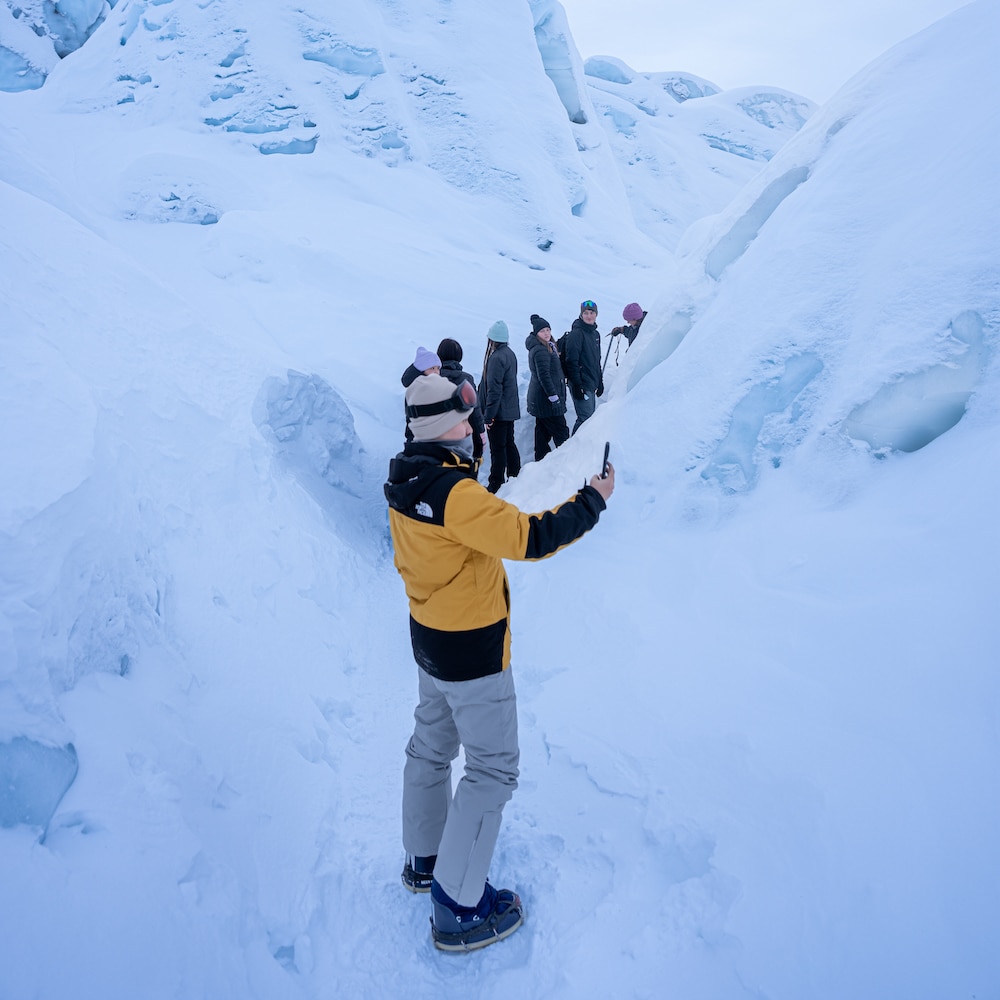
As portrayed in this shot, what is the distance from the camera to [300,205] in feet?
33.2

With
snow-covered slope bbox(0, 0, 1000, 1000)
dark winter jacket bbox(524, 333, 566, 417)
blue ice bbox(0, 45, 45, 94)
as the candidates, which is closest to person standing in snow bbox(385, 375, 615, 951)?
snow-covered slope bbox(0, 0, 1000, 1000)

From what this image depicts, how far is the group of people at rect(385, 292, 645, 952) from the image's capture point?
1673mm

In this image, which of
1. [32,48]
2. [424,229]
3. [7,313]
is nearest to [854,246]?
[7,313]

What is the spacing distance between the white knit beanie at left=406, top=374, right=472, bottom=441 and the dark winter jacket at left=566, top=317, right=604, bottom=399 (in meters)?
4.16

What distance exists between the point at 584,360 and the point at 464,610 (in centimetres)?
442

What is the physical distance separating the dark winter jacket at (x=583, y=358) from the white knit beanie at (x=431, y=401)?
13.7 ft

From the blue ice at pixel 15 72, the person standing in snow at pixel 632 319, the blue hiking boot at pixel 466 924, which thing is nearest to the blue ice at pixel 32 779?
the blue hiking boot at pixel 466 924

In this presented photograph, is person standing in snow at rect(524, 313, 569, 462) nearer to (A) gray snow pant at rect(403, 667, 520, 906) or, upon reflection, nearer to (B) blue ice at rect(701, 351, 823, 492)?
(B) blue ice at rect(701, 351, 823, 492)

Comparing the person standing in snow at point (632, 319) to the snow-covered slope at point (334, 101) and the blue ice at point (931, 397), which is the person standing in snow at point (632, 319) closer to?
the blue ice at point (931, 397)

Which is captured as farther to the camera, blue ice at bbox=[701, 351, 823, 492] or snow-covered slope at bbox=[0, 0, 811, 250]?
snow-covered slope at bbox=[0, 0, 811, 250]

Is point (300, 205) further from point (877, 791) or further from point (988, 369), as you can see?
point (877, 791)

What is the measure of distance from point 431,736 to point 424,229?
1051 centimetres

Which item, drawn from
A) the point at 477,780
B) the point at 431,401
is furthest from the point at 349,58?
the point at 477,780

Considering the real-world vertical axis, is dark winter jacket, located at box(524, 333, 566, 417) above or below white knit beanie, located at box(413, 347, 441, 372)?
below
